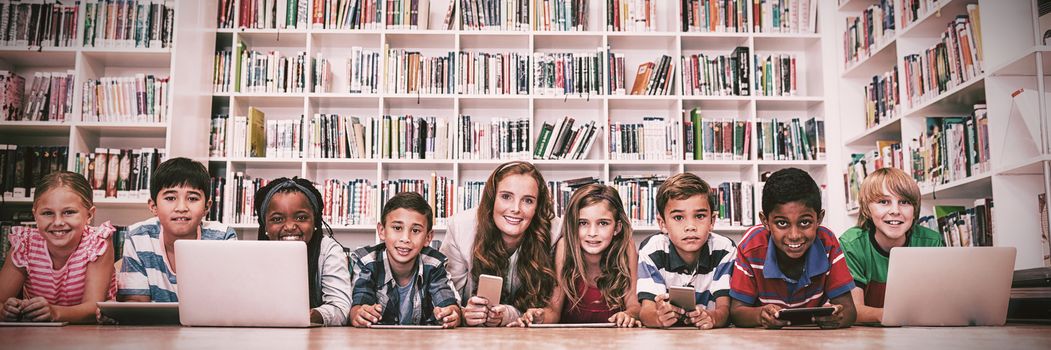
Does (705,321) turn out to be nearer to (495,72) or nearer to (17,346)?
(17,346)

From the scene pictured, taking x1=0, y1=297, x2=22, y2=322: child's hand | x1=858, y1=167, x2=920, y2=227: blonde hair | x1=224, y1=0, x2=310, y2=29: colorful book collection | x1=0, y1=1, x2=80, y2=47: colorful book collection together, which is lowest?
x1=0, y1=297, x2=22, y2=322: child's hand

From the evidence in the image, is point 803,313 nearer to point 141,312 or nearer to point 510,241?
point 510,241

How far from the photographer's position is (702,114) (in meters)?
4.33

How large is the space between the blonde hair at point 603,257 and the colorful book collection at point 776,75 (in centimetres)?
196

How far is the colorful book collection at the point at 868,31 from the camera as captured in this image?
371 centimetres

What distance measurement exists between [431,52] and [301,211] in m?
2.00

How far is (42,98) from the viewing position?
143 inches

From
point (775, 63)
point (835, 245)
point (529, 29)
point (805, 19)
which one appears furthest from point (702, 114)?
point (835, 245)

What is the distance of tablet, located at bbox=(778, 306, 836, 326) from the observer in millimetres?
1762

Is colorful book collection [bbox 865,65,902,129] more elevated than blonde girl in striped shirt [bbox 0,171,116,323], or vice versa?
colorful book collection [bbox 865,65,902,129]

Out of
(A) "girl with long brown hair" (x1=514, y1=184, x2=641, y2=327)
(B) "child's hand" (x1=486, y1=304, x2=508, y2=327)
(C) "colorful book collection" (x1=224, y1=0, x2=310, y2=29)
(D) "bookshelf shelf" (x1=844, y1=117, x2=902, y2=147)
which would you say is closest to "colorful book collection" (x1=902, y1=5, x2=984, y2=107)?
(D) "bookshelf shelf" (x1=844, y1=117, x2=902, y2=147)

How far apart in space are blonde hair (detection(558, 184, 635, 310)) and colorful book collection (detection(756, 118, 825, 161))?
1.85 m

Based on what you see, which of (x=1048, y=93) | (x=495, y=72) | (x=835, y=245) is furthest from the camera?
(x=495, y=72)

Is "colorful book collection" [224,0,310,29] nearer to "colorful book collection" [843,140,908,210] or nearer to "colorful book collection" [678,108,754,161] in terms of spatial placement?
"colorful book collection" [678,108,754,161]
